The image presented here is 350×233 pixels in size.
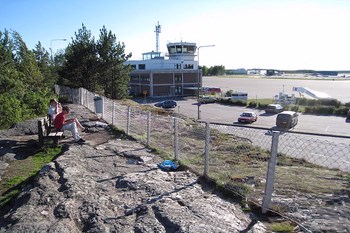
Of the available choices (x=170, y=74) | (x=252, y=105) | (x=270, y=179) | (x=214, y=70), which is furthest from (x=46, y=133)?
(x=214, y=70)

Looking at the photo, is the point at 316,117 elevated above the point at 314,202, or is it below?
below

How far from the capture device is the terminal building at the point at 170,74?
75.9m

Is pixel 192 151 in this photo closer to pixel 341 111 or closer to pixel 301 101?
pixel 341 111

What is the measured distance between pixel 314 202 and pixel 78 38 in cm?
3342

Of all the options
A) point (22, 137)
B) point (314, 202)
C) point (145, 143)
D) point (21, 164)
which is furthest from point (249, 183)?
point (22, 137)

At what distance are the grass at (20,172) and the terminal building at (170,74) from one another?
66468 millimetres

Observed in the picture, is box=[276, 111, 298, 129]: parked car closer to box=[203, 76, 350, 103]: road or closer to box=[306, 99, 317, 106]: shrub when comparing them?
box=[306, 99, 317, 106]: shrub

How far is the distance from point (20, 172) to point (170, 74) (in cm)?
7061

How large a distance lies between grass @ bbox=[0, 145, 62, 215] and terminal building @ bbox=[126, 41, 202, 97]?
66.5m

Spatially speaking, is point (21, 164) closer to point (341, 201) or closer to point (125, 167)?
point (125, 167)

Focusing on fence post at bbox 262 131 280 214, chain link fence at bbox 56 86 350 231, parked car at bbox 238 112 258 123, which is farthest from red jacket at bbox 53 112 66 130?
parked car at bbox 238 112 258 123

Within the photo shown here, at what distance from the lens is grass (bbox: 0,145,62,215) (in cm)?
591

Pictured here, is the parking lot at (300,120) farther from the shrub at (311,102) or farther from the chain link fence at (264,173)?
the chain link fence at (264,173)

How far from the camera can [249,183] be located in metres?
6.29
